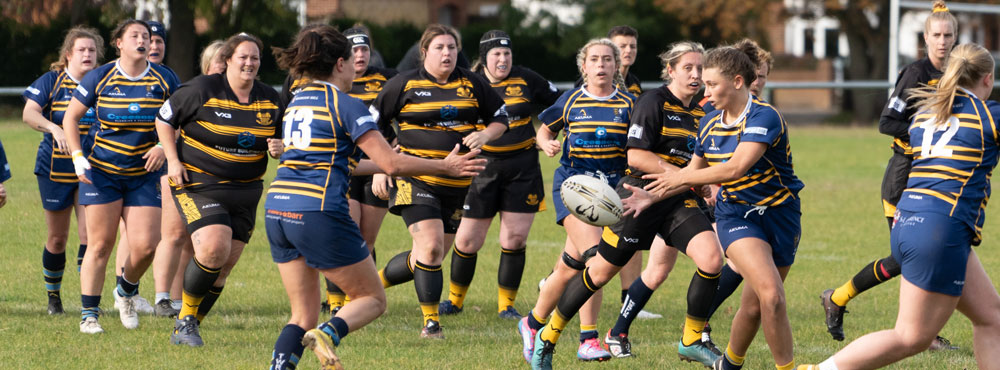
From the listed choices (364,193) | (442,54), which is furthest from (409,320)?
(442,54)

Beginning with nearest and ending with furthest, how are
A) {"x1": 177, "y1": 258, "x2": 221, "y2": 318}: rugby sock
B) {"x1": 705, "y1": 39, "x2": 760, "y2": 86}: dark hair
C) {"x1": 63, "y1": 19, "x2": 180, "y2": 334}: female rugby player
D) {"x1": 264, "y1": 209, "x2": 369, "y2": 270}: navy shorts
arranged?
{"x1": 264, "y1": 209, "x2": 369, "y2": 270}: navy shorts, {"x1": 705, "y1": 39, "x2": 760, "y2": 86}: dark hair, {"x1": 177, "y1": 258, "x2": 221, "y2": 318}: rugby sock, {"x1": 63, "y1": 19, "x2": 180, "y2": 334}: female rugby player

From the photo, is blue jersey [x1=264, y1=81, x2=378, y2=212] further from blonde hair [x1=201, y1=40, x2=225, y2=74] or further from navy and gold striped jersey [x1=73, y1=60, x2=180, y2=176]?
navy and gold striped jersey [x1=73, y1=60, x2=180, y2=176]

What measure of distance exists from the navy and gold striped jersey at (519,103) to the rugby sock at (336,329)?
2.85 m

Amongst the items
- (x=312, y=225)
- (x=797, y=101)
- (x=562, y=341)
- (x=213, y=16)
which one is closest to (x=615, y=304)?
(x=562, y=341)

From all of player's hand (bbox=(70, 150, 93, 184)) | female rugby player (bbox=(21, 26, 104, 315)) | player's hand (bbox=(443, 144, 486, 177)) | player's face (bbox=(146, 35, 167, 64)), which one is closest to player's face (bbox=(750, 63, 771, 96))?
player's hand (bbox=(443, 144, 486, 177))

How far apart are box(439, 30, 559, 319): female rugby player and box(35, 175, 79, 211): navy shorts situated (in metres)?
2.52

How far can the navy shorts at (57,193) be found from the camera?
7.68 meters

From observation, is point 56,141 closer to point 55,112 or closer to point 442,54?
point 55,112

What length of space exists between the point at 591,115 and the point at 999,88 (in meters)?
20.7

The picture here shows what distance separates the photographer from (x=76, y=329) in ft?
23.0

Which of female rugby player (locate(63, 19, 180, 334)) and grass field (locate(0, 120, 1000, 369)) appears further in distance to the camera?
female rugby player (locate(63, 19, 180, 334))

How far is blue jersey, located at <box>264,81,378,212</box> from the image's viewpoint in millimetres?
5039

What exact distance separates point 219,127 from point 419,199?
138 cm

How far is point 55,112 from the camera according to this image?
7820 mm
